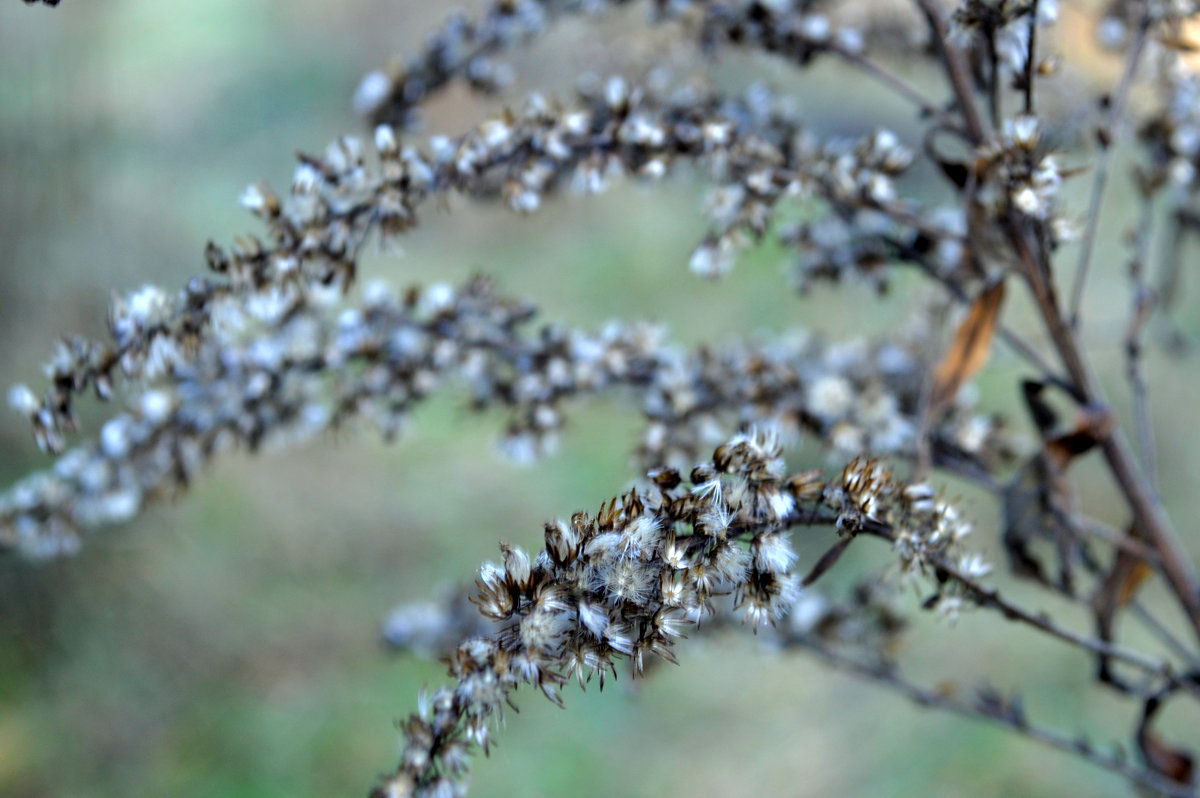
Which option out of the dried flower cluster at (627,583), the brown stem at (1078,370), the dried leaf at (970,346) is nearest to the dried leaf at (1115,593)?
the brown stem at (1078,370)

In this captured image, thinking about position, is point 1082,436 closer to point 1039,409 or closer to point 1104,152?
point 1039,409

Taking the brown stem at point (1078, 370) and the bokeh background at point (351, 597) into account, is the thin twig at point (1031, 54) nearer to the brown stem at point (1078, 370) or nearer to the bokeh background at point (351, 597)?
the brown stem at point (1078, 370)

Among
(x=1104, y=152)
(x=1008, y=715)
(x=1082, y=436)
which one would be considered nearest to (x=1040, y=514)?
(x=1082, y=436)

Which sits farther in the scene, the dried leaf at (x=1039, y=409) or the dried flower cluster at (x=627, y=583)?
the dried leaf at (x=1039, y=409)

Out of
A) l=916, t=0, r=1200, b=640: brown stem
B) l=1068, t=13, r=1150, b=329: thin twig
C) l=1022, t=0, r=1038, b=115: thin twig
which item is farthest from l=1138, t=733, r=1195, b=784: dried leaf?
l=1022, t=0, r=1038, b=115: thin twig

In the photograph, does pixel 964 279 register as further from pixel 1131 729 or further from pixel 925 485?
pixel 1131 729
